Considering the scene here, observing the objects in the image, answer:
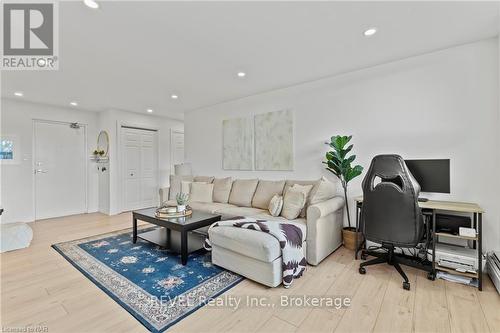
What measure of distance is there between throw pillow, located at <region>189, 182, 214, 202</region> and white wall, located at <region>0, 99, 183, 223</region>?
2223 millimetres

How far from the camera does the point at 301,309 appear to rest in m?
1.82

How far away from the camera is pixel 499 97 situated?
2342mm

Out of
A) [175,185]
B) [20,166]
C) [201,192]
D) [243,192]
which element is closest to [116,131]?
[20,166]

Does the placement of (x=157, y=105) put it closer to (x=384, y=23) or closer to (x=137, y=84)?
(x=137, y=84)

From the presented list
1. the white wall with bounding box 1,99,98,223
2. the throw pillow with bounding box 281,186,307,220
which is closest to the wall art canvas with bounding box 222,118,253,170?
the throw pillow with bounding box 281,186,307,220

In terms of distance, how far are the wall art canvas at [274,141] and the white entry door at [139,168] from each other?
10.6 feet

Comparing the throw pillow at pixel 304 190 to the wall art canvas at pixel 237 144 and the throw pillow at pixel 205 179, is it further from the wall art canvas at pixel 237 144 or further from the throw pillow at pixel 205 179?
the throw pillow at pixel 205 179

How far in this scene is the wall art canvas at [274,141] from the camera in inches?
151

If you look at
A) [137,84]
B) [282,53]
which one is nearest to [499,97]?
[282,53]

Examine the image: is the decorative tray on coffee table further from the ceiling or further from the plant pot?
the plant pot

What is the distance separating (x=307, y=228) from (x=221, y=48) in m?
2.25

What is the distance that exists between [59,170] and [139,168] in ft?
5.18

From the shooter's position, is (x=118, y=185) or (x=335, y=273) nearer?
(x=335, y=273)

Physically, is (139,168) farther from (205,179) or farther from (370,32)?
(370,32)
